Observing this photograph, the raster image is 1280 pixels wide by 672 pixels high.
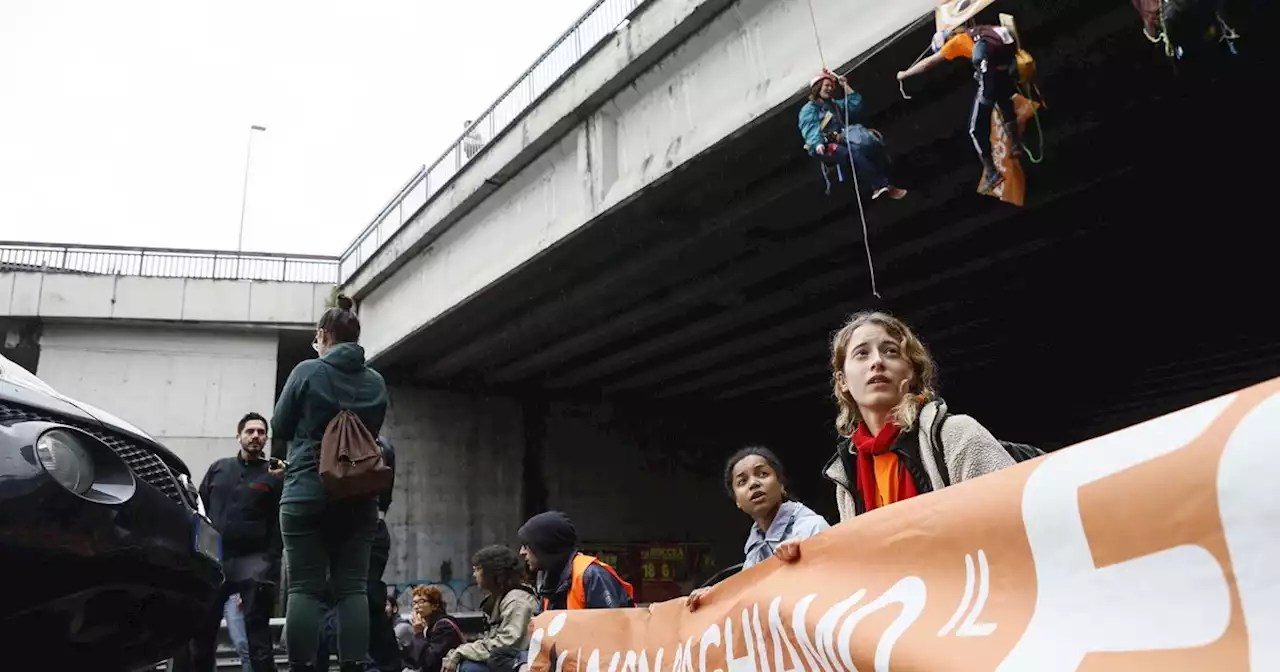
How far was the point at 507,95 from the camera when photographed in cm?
1271

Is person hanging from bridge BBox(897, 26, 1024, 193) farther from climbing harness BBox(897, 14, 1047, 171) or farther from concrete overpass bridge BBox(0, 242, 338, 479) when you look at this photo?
concrete overpass bridge BBox(0, 242, 338, 479)

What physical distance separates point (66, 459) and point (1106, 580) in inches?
101

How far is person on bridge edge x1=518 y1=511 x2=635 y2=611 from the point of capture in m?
4.37

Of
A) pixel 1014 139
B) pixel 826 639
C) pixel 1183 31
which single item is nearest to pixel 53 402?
pixel 826 639

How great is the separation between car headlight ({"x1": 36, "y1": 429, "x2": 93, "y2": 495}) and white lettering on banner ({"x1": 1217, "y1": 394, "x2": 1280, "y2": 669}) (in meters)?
2.61

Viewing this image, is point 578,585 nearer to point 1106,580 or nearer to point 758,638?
point 758,638

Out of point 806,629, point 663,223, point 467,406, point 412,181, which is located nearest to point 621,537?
point 467,406

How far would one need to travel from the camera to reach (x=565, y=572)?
4.67 metres

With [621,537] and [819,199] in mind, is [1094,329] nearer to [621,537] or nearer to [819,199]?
[819,199]

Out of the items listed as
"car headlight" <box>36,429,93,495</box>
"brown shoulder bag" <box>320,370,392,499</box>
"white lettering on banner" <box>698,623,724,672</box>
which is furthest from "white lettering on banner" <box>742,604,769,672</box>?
"brown shoulder bag" <box>320,370,392,499</box>

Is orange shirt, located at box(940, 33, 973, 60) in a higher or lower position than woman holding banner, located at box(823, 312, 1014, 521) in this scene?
higher

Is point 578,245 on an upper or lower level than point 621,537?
upper

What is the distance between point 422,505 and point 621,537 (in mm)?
5241

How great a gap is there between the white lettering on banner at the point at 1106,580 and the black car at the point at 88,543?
2.29 m
